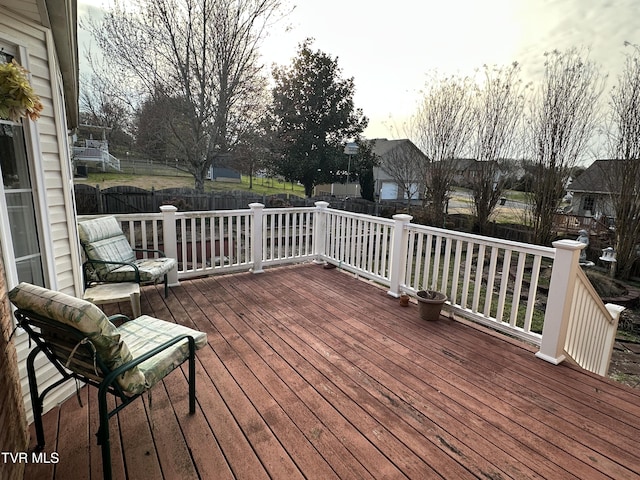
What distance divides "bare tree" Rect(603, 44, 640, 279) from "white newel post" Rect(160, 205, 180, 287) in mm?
10434

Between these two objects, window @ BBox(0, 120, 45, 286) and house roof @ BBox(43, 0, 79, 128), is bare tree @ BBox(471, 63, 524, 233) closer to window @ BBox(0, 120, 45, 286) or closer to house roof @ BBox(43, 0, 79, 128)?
house roof @ BBox(43, 0, 79, 128)

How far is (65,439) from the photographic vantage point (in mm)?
1834

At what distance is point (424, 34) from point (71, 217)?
25.1ft

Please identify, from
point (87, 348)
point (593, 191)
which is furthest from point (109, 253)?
point (593, 191)

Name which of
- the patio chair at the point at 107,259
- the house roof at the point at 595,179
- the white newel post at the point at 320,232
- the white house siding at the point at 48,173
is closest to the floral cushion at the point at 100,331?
the white house siding at the point at 48,173

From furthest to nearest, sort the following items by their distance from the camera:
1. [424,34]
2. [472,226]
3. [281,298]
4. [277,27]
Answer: [472,226], [277,27], [424,34], [281,298]

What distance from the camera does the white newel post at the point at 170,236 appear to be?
4064mm

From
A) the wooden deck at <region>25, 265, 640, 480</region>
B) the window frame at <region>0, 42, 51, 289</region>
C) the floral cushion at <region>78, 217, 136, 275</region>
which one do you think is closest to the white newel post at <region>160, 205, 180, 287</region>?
the floral cushion at <region>78, 217, 136, 275</region>

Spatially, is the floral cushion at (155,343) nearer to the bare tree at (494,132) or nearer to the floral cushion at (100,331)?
the floral cushion at (100,331)

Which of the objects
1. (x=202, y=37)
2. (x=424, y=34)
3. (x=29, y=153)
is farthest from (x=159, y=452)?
(x=202, y=37)

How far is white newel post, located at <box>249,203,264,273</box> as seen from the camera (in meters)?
4.75

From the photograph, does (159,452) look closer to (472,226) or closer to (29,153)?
(29,153)

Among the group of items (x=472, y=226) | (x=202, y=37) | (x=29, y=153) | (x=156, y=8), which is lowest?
(x=472, y=226)

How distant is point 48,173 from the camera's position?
2.12 meters
